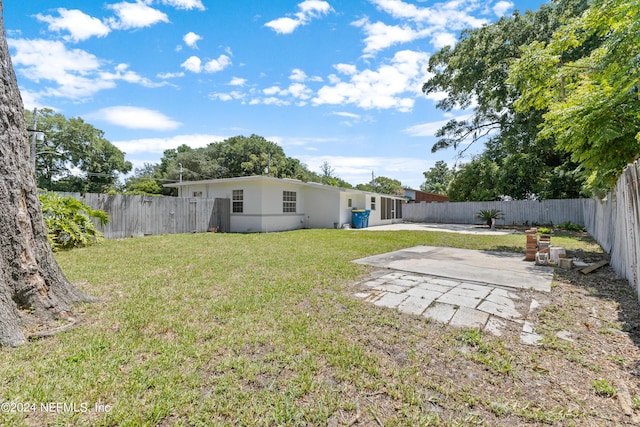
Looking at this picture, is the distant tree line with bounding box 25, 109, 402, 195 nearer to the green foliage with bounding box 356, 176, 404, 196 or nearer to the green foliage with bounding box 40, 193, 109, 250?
the green foliage with bounding box 356, 176, 404, 196

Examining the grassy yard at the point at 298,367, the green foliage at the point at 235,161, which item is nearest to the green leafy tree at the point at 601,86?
the grassy yard at the point at 298,367

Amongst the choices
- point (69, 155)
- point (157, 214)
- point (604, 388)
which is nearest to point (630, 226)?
point (604, 388)

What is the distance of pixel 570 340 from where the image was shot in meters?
2.73

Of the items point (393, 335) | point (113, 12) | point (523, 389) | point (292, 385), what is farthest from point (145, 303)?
point (113, 12)

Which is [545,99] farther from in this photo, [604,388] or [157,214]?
[157,214]

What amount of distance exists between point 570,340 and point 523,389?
A: 1.18 m

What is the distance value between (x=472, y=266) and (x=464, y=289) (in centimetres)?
193

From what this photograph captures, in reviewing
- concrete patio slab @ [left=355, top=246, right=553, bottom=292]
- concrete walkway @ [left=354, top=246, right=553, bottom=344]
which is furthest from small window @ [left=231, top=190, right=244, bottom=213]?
concrete walkway @ [left=354, top=246, right=553, bottom=344]

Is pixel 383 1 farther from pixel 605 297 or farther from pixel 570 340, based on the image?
pixel 570 340

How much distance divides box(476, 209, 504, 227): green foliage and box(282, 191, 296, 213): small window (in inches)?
432

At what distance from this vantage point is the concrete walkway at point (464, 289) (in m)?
3.22

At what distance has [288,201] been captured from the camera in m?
15.5

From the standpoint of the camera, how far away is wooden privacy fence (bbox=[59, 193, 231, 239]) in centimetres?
1011

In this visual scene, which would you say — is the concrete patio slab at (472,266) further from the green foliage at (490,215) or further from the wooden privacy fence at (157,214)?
the green foliage at (490,215)
